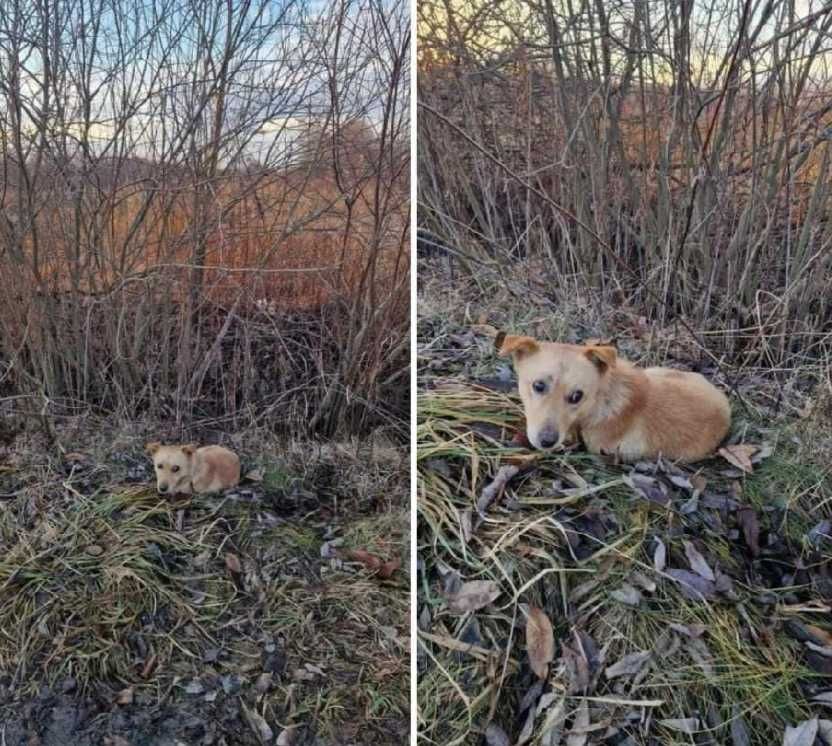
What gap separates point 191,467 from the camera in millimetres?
2115

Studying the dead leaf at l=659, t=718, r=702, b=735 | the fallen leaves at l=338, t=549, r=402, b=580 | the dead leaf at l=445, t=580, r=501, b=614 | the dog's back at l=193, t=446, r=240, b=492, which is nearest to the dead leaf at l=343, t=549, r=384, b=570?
the fallen leaves at l=338, t=549, r=402, b=580

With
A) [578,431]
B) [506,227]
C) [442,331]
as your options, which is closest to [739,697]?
[578,431]

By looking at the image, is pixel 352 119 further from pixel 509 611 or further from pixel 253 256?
pixel 509 611

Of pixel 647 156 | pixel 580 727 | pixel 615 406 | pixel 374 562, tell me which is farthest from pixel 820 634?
pixel 647 156

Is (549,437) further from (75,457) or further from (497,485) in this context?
(75,457)

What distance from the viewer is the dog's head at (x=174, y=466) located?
211 centimetres

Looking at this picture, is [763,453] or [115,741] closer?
[763,453]

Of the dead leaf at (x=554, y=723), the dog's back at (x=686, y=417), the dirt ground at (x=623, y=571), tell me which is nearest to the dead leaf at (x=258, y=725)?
the dirt ground at (x=623, y=571)

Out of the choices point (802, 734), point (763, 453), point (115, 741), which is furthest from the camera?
point (115, 741)

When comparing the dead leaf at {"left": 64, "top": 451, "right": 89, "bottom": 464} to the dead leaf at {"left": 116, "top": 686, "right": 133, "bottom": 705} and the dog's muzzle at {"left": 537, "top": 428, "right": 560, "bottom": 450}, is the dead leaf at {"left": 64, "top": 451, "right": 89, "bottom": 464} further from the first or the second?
the dog's muzzle at {"left": 537, "top": 428, "right": 560, "bottom": 450}

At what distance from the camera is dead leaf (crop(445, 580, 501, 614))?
191 centimetres

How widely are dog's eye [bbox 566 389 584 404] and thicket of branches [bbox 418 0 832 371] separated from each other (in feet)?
0.85

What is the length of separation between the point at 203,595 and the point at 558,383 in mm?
1179

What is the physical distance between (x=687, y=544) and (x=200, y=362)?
1.43 metres
